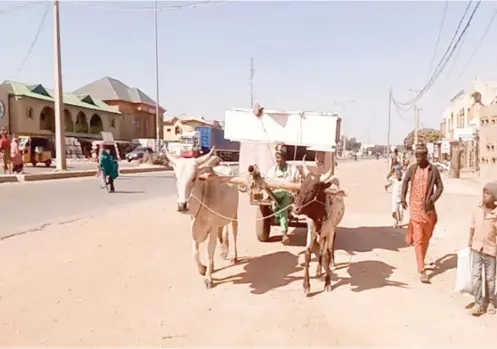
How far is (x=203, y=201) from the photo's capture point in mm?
6559

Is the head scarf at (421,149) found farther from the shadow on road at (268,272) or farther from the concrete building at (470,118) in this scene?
the concrete building at (470,118)

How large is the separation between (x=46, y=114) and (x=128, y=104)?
19.8 meters

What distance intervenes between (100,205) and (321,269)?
9294 mm

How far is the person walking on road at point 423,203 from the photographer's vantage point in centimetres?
694

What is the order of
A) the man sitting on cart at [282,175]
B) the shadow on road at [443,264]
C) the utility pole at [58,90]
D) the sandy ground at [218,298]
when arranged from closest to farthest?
the sandy ground at [218,298] < the shadow on road at [443,264] < the man sitting on cart at [282,175] < the utility pole at [58,90]

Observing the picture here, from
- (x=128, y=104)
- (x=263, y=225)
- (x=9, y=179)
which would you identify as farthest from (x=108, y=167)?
(x=128, y=104)

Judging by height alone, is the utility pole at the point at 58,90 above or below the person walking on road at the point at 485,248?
above

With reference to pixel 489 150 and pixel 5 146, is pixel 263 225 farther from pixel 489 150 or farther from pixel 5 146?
pixel 5 146

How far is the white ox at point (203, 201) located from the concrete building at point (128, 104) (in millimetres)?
62209

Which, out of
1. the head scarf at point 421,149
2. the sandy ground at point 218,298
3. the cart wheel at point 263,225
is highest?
the head scarf at point 421,149

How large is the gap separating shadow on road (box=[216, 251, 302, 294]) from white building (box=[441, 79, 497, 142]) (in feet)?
77.5

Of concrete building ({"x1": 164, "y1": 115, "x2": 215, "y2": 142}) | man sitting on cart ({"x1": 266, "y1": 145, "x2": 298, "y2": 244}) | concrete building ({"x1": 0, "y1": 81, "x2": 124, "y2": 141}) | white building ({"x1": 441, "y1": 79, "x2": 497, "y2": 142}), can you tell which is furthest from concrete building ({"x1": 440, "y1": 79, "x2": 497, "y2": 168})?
concrete building ({"x1": 164, "y1": 115, "x2": 215, "y2": 142})

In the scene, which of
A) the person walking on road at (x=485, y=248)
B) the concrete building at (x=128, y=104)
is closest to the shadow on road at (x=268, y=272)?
the person walking on road at (x=485, y=248)

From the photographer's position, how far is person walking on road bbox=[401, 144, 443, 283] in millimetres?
6938
